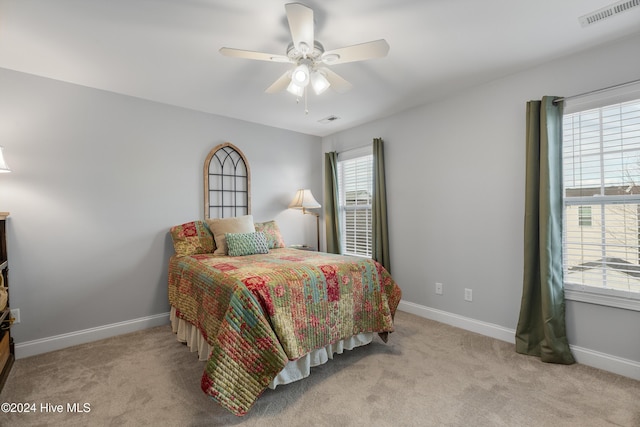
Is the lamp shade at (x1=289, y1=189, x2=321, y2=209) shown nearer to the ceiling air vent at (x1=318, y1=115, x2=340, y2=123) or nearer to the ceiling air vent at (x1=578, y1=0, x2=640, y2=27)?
the ceiling air vent at (x1=318, y1=115, x2=340, y2=123)

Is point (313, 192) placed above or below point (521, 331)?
above

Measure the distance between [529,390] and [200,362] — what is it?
2308 mm

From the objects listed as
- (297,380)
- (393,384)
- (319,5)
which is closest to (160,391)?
(297,380)

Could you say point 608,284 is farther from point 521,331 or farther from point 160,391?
point 160,391

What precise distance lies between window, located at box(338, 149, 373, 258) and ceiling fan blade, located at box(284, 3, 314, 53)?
231 cm

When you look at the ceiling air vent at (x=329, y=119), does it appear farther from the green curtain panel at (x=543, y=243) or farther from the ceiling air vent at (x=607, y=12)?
the ceiling air vent at (x=607, y=12)

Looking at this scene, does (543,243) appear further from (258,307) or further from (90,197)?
(90,197)

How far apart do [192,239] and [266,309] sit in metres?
1.65

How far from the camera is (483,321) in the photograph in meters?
2.89

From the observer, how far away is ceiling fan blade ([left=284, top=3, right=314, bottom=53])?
1539 millimetres

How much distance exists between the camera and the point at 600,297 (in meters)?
2.22

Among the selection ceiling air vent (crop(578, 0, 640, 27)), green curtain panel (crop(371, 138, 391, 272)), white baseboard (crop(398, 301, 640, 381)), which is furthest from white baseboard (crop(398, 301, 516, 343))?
ceiling air vent (crop(578, 0, 640, 27))

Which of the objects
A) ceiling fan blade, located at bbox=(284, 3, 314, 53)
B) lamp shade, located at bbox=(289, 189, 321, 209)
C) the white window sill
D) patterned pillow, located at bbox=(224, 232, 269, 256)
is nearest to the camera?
ceiling fan blade, located at bbox=(284, 3, 314, 53)

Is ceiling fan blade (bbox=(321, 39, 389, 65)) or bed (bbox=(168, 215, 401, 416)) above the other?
ceiling fan blade (bbox=(321, 39, 389, 65))
